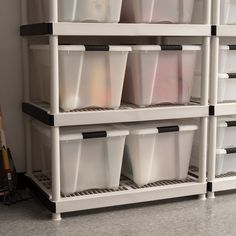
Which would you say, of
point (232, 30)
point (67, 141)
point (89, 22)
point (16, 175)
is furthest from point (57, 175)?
point (232, 30)

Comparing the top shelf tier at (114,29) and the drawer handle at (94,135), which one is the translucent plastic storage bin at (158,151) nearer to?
the drawer handle at (94,135)

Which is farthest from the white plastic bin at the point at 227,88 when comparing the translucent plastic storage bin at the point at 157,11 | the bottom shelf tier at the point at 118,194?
the bottom shelf tier at the point at 118,194

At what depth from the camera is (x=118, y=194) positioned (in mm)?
2527

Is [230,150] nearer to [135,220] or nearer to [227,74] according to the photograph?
[227,74]

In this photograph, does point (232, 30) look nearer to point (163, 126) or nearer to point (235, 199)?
point (163, 126)

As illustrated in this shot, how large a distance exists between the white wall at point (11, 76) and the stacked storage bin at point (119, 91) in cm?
16

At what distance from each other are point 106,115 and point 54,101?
0.28m

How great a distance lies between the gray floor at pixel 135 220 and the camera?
228 cm

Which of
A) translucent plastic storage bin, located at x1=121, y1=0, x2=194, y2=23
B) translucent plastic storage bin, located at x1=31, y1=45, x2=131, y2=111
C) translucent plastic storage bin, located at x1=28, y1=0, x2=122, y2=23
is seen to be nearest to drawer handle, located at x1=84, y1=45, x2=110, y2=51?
translucent plastic storage bin, located at x1=31, y1=45, x2=131, y2=111

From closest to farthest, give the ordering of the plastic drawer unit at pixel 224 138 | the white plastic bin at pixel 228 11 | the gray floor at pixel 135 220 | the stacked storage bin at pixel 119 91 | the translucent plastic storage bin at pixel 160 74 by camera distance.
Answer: the gray floor at pixel 135 220 → the stacked storage bin at pixel 119 91 → the translucent plastic storage bin at pixel 160 74 → the white plastic bin at pixel 228 11 → the plastic drawer unit at pixel 224 138

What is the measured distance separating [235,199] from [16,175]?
129 cm


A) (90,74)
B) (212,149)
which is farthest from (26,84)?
(212,149)

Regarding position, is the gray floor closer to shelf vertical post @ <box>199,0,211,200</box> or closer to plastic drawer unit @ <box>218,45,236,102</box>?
shelf vertical post @ <box>199,0,211,200</box>

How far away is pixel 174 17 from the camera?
101 inches
